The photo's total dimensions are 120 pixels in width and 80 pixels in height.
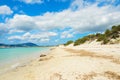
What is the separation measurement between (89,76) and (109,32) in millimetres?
61731

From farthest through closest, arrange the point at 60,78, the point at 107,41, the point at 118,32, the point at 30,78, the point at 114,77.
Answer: the point at 118,32, the point at 107,41, the point at 30,78, the point at 60,78, the point at 114,77

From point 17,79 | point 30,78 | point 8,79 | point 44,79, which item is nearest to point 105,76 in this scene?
point 44,79

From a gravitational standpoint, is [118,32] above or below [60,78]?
above

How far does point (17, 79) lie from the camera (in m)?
13.1

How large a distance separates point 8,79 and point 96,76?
7418mm

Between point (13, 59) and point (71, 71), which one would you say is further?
point (13, 59)

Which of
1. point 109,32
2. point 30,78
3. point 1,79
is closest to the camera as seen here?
point 30,78

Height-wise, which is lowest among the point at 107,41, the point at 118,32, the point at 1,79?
the point at 1,79

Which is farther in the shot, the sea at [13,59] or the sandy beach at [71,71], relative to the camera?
the sea at [13,59]

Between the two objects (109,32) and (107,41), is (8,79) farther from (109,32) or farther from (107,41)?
(109,32)

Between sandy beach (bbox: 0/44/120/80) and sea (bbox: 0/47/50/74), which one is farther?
sea (bbox: 0/47/50/74)

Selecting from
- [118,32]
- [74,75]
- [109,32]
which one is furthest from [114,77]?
[109,32]

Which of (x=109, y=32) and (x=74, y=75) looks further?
(x=109, y=32)

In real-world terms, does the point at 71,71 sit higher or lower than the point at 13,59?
higher
